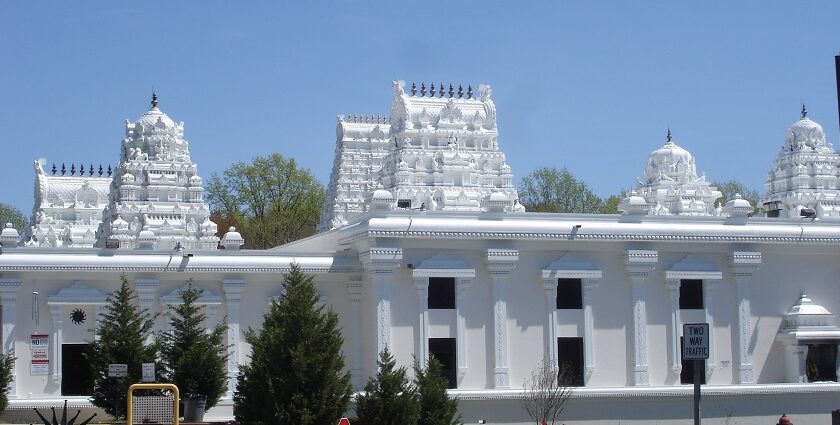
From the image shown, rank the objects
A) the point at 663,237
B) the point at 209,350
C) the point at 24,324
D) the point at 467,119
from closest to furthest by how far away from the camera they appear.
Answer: the point at 209,350 → the point at 24,324 → the point at 663,237 → the point at 467,119

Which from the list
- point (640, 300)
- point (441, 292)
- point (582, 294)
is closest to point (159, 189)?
point (441, 292)

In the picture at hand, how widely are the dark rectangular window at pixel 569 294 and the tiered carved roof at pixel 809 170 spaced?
39927mm

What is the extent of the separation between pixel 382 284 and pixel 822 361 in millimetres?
15103

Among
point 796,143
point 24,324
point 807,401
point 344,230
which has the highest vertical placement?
point 796,143

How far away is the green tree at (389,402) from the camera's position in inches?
1297

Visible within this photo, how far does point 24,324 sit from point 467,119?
37.0 metres

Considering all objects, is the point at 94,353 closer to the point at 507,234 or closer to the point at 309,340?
the point at 309,340

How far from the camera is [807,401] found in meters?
44.9

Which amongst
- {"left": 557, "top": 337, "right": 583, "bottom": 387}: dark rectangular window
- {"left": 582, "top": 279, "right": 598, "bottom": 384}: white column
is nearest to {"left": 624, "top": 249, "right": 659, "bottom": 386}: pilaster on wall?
{"left": 582, "top": 279, "right": 598, "bottom": 384}: white column

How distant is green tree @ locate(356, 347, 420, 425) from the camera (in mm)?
32938

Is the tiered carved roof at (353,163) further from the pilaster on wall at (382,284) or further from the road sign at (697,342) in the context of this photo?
the road sign at (697,342)

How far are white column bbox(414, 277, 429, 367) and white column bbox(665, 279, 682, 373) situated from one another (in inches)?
319

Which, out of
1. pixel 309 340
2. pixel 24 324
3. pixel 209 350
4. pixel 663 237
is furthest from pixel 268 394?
pixel 663 237

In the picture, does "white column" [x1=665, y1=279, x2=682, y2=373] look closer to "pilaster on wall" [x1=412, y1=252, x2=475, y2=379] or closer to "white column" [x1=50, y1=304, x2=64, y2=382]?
"pilaster on wall" [x1=412, y1=252, x2=475, y2=379]
